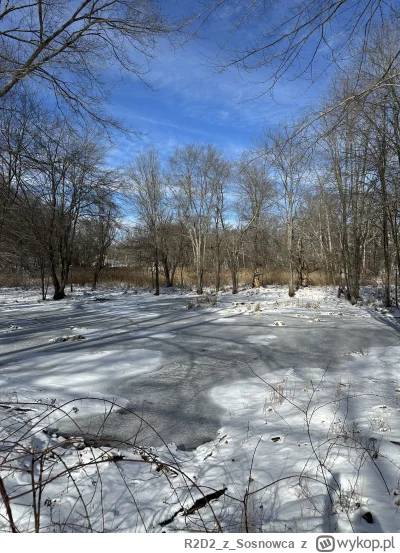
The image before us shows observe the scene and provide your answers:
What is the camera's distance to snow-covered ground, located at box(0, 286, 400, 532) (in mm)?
2189

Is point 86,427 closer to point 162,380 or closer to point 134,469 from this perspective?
point 134,469

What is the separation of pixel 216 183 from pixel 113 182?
1701 cm

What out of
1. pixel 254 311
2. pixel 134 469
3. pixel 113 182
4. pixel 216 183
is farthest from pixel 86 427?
pixel 216 183

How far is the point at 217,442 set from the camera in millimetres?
3430

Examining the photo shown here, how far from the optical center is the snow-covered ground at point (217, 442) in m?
2.19
